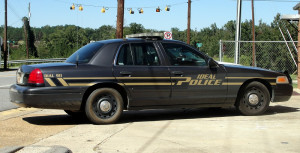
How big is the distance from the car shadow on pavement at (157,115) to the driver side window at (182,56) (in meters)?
1.12

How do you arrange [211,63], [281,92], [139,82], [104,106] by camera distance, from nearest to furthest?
[104,106], [139,82], [211,63], [281,92]

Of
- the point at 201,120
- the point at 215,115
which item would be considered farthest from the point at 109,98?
the point at 215,115

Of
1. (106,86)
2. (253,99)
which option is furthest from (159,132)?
(253,99)

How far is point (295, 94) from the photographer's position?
39.7 ft

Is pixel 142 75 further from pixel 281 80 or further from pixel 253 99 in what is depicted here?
pixel 281 80

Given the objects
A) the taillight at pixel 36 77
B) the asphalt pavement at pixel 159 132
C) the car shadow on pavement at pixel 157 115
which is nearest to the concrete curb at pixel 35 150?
the asphalt pavement at pixel 159 132

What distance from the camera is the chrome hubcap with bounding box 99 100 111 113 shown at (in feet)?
23.7

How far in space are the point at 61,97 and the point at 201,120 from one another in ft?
8.74

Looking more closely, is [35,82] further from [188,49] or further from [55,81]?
[188,49]

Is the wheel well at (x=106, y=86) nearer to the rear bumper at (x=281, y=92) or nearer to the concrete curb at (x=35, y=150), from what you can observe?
the concrete curb at (x=35, y=150)

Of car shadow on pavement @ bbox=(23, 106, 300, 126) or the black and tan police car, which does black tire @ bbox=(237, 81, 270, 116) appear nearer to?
the black and tan police car

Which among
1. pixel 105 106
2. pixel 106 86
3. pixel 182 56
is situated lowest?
pixel 105 106

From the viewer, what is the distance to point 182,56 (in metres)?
7.89

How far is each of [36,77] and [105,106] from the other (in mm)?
1263
